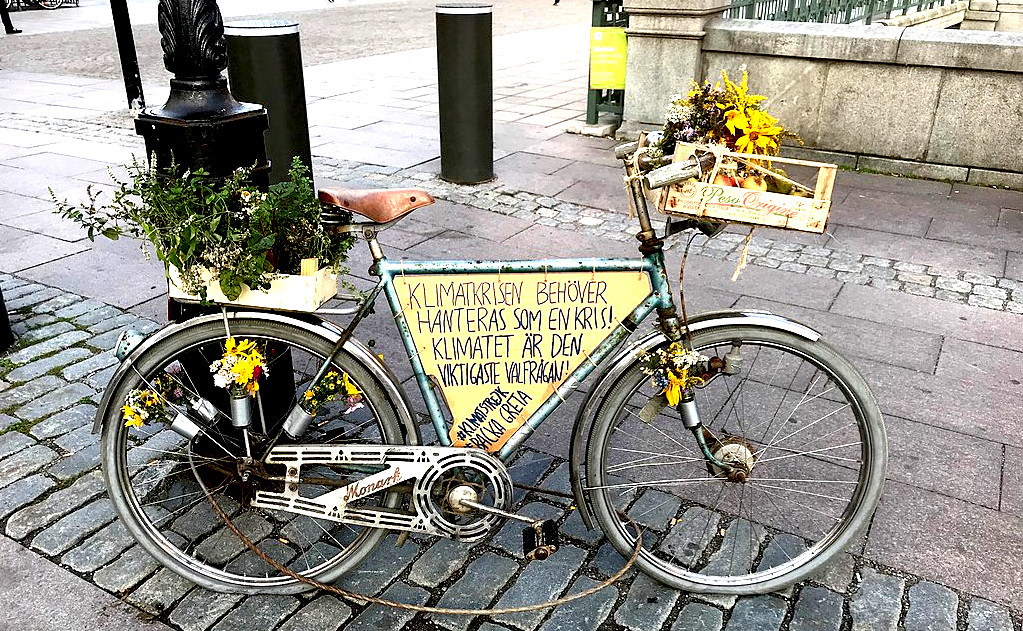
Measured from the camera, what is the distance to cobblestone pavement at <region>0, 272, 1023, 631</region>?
8.23 feet

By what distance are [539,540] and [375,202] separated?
1186 mm

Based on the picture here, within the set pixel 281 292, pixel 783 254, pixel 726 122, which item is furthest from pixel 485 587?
pixel 783 254

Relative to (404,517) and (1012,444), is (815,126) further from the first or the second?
(404,517)

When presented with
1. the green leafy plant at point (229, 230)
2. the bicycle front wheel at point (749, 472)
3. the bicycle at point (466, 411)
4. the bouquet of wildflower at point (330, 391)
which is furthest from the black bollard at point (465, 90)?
the bouquet of wildflower at point (330, 391)

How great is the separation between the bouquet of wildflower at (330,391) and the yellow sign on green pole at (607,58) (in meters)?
6.45

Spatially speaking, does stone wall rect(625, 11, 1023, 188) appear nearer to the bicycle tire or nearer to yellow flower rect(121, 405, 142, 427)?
the bicycle tire

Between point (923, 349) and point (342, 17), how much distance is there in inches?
806

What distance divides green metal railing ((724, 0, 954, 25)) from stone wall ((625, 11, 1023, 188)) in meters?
1.05

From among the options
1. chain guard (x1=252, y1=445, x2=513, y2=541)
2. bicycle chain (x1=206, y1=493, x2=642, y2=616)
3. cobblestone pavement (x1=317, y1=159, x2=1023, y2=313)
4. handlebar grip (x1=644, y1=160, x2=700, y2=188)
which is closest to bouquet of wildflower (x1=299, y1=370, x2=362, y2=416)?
chain guard (x1=252, y1=445, x2=513, y2=541)

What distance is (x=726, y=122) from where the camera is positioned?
2.23 m

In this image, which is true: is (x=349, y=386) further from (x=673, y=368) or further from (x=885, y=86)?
(x=885, y=86)

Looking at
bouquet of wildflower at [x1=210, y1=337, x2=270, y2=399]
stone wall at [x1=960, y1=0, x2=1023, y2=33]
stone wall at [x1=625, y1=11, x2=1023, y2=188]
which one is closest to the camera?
bouquet of wildflower at [x1=210, y1=337, x2=270, y2=399]

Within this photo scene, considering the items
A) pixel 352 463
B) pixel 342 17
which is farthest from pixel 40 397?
pixel 342 17

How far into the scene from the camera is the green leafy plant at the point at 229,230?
2.32 m
